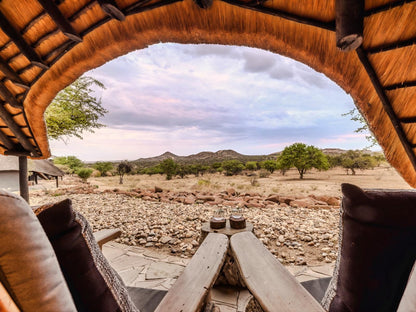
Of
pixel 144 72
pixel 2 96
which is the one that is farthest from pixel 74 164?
pixel 2 96

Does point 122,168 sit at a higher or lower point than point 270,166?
lower

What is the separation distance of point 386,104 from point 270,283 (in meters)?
1.62

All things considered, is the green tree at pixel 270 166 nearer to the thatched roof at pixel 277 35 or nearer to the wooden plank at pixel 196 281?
the thatched roof at pixel 277 35

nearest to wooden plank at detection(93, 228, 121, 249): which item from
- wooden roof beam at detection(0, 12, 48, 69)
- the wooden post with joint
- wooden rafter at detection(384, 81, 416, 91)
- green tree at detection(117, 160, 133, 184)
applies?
wooden roof beam at detection(0, 12, 48, 69)

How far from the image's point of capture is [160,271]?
247cm

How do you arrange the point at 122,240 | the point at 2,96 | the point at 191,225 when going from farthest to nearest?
1. the point at 191,225
2. the point at 122,240
3. the point at 2,96

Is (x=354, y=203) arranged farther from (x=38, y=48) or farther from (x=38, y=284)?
(x=38, y=48)

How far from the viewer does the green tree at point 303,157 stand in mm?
15180

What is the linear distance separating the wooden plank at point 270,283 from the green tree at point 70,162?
97.8 ft

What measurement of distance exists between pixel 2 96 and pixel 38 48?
1.25m

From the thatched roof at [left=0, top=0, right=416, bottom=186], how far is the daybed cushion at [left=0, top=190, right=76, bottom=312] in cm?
142

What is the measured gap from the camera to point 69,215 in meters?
0.73

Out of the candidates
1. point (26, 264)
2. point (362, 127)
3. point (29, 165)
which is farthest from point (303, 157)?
point (29, 165)

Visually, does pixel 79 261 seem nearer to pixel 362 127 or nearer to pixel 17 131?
pixel 17 131
